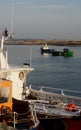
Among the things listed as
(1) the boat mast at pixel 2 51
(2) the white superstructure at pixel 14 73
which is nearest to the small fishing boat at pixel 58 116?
(2) the white superstructure at pixel 14 73

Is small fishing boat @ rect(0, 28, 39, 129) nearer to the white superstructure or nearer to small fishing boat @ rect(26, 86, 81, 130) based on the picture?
the white superstructure

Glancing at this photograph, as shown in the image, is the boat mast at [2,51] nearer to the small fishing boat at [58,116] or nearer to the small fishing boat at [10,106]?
the small fishing boat at [10,106]

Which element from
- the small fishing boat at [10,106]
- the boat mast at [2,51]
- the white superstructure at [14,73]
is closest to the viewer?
the small fishing boat at [10,106]

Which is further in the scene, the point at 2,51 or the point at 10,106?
the point at 2,51

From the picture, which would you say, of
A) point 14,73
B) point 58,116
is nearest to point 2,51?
point 14,73

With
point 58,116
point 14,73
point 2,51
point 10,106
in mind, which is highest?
point 2,51

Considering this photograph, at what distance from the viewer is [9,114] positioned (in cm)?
1420

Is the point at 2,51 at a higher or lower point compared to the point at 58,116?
higher

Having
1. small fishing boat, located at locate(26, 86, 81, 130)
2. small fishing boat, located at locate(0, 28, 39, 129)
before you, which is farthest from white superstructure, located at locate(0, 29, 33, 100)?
small fishing boat, located at locate(26, 86, 81, 130)

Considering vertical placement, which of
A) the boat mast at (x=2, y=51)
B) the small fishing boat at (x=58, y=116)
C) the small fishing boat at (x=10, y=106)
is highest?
the boat mast at (x=2, y=51)

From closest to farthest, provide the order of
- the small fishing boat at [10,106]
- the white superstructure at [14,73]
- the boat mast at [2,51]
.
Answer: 1. the small fishing boat at [10,106]
2. the boat mast at [2,51]
3. the white superstructure at [14,73]

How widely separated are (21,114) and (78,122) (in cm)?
330

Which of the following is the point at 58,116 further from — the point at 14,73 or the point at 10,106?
the point at 14,73

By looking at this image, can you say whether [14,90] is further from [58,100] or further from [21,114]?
[21,114]
